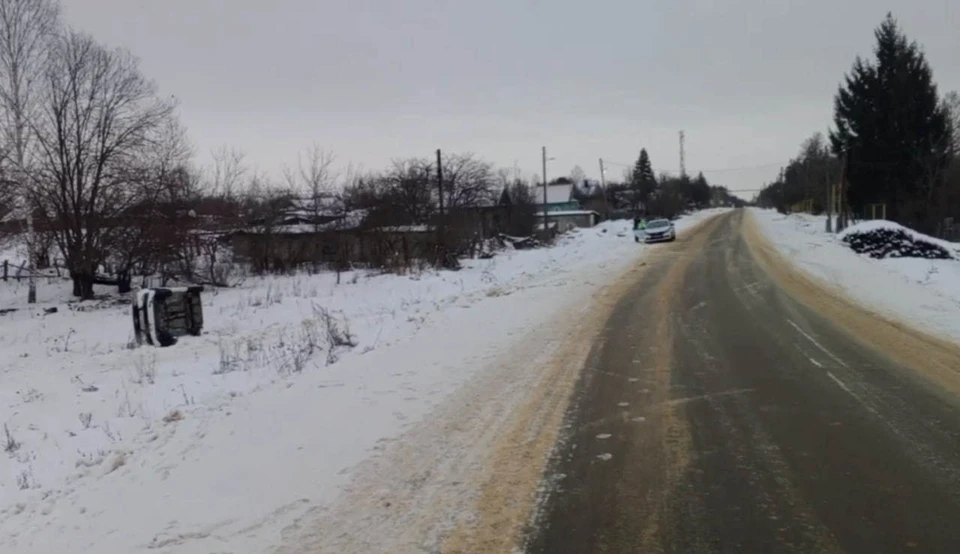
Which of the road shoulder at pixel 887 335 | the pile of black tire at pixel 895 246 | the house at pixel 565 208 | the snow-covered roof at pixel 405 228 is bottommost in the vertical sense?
the road shoulder at pixel 887 335

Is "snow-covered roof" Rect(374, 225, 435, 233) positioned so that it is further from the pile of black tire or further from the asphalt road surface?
the asphalt road surface

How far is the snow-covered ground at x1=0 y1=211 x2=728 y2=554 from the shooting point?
432cm

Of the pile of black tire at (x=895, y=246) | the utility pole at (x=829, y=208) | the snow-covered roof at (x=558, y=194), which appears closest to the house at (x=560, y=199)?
the snow-covered roof at (x=558, y=194)

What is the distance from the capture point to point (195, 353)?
12539 mm

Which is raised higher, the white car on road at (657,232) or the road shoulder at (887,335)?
the white car on road at (657,232)

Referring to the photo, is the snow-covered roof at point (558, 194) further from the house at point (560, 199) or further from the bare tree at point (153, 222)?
the bare tree at point (153, 222)

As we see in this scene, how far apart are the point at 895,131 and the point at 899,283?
95.5 feet

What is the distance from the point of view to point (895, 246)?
23109 mm

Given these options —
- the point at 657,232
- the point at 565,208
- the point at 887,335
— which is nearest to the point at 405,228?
the point at 657,232

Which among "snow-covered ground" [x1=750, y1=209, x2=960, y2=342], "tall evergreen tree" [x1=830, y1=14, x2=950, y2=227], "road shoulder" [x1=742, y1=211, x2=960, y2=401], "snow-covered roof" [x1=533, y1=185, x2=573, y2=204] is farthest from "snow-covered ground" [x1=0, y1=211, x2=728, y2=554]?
"snow-covered roof" [x1=533, y1=185, x2=573, y2=204]

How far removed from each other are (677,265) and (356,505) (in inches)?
785

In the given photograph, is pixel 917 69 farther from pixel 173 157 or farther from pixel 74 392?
pixel 74 392

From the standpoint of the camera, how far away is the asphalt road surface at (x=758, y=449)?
3822 millimetres

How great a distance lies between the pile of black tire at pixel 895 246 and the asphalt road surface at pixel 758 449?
14.7 metres
